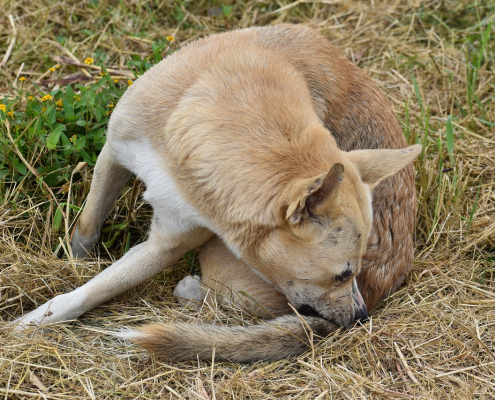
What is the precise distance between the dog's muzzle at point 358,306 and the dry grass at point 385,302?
0.07 m

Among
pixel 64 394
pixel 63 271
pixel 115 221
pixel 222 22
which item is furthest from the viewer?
pixel 222 22

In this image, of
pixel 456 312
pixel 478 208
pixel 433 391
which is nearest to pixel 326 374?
pixel 433 391

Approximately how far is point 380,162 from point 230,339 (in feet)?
4.06

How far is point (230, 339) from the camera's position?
3.43m

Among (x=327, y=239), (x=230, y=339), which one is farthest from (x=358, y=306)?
(x=230, y=339)

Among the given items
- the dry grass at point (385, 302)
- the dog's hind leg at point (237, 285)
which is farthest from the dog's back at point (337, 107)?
the dog's hind leg at point (237, 285)

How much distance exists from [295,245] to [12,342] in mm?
1569

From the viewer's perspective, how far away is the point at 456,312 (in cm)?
396

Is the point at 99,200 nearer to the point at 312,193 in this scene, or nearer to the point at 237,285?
the point at 237,285

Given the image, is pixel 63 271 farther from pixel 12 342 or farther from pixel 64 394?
pixel 64 394

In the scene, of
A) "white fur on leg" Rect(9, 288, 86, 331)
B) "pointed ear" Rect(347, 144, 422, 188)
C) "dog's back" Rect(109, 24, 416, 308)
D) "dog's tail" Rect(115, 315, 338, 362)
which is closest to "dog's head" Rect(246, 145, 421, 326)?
"pointed ear" Rect(347, 144, 422, 188)

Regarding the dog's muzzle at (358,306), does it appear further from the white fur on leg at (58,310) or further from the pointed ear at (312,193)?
the white fur on leg at (58,310)

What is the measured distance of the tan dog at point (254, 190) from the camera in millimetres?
3318

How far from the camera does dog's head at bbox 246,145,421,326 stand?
3.18 m
